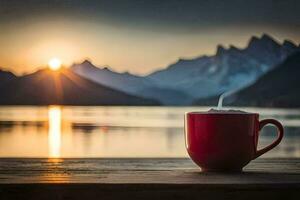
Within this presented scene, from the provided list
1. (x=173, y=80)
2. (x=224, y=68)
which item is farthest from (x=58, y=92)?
(x=224, y=68)

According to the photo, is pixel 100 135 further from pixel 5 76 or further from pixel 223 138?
pixel 223 138

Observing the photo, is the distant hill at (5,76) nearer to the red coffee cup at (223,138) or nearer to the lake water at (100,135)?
the lake water at (100,135)

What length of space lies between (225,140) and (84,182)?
20 cm

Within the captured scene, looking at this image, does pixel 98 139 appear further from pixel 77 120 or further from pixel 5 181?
pixel 5 181

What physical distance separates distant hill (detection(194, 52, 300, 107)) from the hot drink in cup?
177 cm

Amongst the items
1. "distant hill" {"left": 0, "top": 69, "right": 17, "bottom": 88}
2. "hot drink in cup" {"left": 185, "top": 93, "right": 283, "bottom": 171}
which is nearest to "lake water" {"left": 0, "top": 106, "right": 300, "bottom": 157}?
"distant hill" {"left": 0, "top": 69, "right": 17, "bottom": 88}

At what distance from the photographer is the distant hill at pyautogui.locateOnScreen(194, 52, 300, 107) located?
107 inches

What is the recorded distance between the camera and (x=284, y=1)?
9.21 ft

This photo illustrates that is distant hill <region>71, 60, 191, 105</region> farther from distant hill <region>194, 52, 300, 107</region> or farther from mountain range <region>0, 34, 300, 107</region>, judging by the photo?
distant hill <region>194, 52, 300, 107</region>

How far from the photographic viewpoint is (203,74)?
2.66 metres
